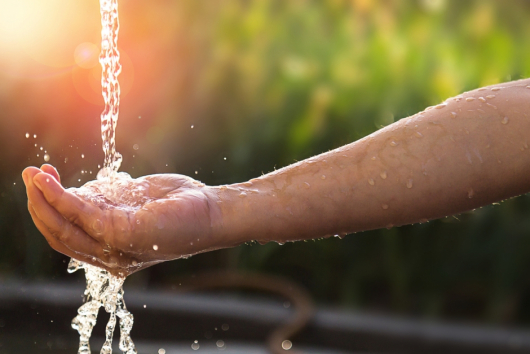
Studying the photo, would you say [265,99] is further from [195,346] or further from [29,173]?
[29,173]

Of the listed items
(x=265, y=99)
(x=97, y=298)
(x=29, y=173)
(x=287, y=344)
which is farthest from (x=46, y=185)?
(x=265, y=99)

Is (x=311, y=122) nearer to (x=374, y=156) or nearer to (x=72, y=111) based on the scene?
(x=72, y=111)

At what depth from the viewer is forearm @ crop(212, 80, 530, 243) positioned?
2.84 ft

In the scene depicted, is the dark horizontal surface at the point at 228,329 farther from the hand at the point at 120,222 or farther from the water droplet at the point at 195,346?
the hand at the point at 120,222

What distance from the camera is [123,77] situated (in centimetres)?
226

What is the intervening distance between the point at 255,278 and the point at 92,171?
73cm

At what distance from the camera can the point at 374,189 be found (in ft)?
2.86

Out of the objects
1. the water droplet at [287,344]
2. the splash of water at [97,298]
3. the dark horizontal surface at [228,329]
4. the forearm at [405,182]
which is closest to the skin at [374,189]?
the forearm at [405,182]

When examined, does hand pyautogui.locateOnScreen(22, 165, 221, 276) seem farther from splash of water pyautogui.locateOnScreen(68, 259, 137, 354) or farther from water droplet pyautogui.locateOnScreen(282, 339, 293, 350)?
water droplet pyautogui.locateOnScreen(282, 339, 293, 350)

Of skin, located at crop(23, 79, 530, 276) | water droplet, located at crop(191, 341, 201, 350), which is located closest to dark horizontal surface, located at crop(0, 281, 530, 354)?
water droplet, located at crop(191, 341, 201, 350)

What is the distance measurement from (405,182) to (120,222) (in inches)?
16.8

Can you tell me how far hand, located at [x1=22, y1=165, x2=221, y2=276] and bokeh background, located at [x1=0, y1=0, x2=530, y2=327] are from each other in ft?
4.34

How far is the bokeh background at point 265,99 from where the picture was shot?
2.13 meters

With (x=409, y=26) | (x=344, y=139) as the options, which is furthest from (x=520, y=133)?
(x=409, y=26)
